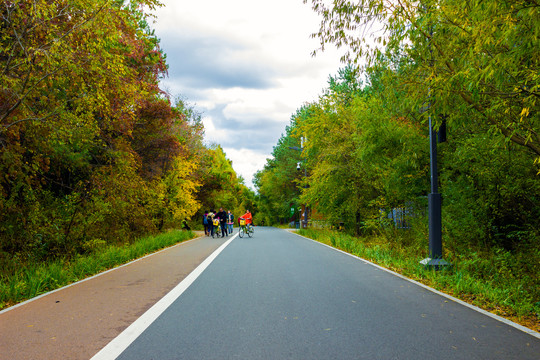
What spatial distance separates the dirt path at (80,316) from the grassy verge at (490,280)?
201 inches

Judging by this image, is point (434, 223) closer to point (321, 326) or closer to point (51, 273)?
point (321, 326)

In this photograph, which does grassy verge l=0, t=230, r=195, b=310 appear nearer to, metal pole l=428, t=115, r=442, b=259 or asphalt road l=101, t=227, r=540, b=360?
asphalt road l=101, t=227, r=540, b=360

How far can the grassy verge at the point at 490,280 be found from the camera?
5927mm

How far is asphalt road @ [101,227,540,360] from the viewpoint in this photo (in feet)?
13.3

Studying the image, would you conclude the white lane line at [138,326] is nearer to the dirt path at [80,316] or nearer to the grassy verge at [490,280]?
the dirt path at [80,316]

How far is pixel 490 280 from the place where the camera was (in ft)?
26.5

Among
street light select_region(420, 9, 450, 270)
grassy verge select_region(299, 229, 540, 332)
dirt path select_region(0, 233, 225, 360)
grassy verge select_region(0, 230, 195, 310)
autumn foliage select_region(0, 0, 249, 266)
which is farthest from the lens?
street light select_region(420, 9, 450, 270)

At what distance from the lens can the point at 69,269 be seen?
9.12 metres

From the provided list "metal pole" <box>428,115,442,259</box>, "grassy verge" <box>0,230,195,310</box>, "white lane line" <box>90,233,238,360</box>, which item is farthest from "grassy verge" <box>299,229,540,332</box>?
"grassy verge" <box>0,230,195,310</box>

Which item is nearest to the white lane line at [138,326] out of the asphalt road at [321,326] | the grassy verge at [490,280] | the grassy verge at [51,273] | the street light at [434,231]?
the asphalt road at [321,326]

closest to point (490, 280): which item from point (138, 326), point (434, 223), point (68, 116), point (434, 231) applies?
point (434, 231)

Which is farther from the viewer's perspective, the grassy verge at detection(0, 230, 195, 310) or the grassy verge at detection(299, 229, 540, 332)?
the grassy verge at detection(0, 230, 195, 310)

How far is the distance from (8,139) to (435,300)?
28.9ft

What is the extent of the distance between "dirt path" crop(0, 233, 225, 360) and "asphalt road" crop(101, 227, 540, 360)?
443 millimetres
